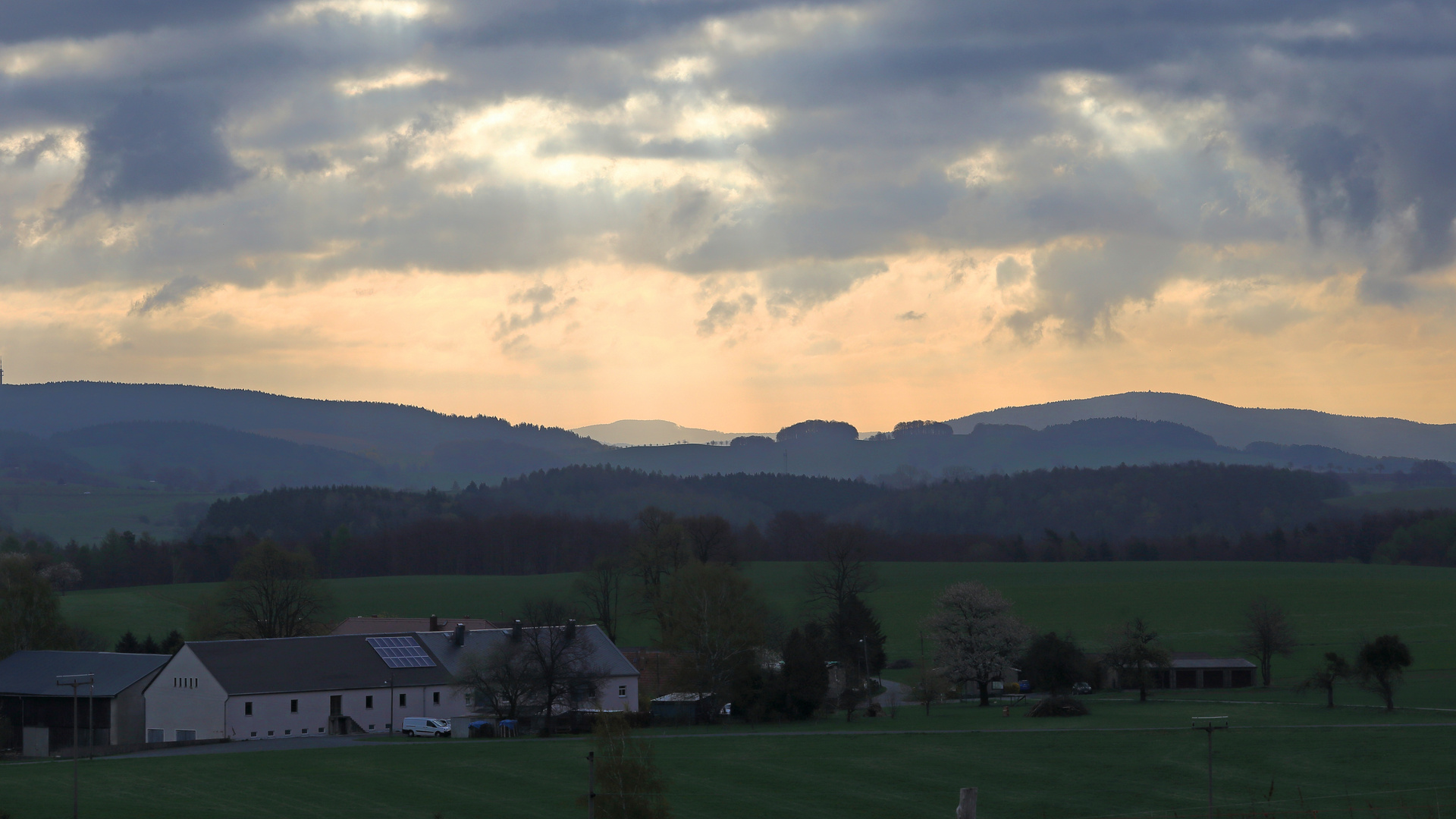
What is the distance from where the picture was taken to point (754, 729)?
238ft

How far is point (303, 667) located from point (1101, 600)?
79452 millimetres

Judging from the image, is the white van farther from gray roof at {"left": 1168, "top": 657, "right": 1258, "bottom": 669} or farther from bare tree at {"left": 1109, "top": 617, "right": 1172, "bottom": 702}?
gray roof at {"left": 1168, "top": 657, "right": 1258, "bottom": 669}

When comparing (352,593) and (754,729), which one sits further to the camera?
(352,593)

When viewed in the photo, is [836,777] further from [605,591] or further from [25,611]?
[605,591]

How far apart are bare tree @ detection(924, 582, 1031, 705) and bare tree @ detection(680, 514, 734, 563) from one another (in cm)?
2970

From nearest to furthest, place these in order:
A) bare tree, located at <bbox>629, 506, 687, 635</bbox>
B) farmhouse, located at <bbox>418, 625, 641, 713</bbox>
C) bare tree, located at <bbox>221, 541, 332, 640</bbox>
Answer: farmhouse, located at <bbox>418, 625, 641, 713</bbox>
bare tree, located at <bbox>221, 541, 332, 640</bbox>
bare tree, located at <bbox>629, 506, 687, 635</bbox>

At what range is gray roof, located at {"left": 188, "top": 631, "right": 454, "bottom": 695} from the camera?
75.9 m

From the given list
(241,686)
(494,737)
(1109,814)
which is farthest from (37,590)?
(1109,814)

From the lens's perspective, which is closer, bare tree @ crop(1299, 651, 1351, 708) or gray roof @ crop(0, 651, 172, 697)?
bare tree @ crop(1299, 651, 1351, 708)

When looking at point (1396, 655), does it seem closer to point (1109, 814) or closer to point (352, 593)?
point (1109, 814)

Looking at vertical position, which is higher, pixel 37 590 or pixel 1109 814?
pixel 37 590

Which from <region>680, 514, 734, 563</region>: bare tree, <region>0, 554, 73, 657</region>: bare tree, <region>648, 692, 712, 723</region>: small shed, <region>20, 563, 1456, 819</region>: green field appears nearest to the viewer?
<region>20, 563, 1456, 819</region>: green field

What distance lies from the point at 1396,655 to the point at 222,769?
191ft

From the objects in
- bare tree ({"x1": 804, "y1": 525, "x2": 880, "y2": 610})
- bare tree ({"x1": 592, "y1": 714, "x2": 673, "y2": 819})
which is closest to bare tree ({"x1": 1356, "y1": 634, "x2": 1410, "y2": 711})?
bare tree ({"x1": 804, "y1": 525, "x2": 880, "y2": 610})
